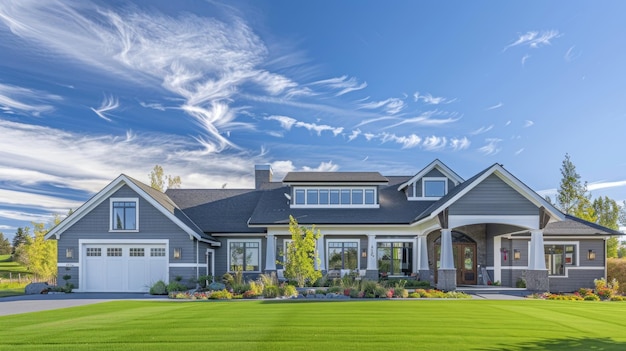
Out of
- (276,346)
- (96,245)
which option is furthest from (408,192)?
(276,346)

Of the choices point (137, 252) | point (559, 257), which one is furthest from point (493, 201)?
point (137, 252)

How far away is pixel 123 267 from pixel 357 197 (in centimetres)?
1334

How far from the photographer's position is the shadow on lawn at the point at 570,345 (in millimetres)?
8461

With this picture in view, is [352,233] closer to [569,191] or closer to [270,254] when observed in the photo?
[270,254]

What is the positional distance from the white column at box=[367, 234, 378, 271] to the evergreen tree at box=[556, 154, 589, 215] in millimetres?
18118

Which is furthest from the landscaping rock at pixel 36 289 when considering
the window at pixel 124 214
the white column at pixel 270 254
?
the white column at pixel 270 254

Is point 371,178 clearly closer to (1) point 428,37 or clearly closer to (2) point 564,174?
(1) point 428,37

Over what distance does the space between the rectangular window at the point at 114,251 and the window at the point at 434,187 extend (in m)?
17.5

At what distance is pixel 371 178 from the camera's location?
87.9 feet

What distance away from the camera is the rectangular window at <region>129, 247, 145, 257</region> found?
22.9 meters

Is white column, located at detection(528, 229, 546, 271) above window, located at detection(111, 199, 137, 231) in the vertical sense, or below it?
below

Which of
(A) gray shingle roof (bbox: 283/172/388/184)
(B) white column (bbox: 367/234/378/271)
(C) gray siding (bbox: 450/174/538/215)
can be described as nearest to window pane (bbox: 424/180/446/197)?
(A) gray shingle roof (bbox: 283/172/388/184)

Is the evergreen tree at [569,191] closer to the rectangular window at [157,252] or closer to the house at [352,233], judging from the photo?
the house at [352,233]

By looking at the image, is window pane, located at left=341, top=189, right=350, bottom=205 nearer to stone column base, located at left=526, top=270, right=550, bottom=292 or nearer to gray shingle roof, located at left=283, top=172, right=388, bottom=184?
gray shingle roof, located at left=283, top=172, right=388, bottom=184
